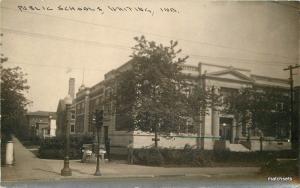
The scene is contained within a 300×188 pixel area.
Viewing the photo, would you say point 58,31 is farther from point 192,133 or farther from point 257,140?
point 257,140

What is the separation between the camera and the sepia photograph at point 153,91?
11.7 m

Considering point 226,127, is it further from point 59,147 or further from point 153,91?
point 59,147

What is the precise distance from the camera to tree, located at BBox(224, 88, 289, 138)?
1634 cm

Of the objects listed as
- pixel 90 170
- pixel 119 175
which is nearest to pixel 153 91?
pixel 119 175

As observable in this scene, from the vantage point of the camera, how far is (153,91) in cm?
1545

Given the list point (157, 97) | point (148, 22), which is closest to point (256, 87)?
point (157, 97)

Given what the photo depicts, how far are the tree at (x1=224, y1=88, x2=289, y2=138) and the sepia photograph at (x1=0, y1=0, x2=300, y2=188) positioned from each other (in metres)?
0.06

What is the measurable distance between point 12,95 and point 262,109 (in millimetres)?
10897

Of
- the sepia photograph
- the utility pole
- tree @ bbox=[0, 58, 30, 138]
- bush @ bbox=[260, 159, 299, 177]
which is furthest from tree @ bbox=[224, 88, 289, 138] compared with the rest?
tree @ bbox=[0, 58, 30, 138]

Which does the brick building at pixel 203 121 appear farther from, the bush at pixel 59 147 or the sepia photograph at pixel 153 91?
the bush at pixel 59 147

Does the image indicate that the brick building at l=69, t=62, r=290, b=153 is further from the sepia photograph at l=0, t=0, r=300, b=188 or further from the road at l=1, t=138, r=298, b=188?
the road at l=1, t=138, r=298, b=188

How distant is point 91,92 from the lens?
13945mm

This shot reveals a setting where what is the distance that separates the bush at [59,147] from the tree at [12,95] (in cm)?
299

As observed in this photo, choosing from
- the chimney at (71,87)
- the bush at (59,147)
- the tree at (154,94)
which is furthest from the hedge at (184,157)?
the chimney at (71,87)
